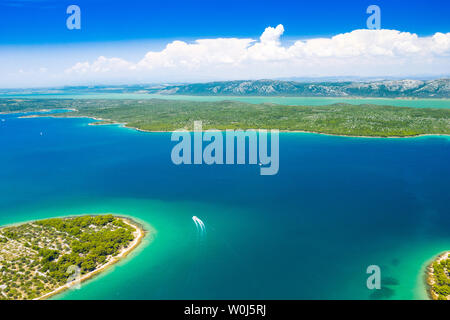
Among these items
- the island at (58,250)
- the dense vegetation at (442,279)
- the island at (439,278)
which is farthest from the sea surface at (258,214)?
the island at (58,250)

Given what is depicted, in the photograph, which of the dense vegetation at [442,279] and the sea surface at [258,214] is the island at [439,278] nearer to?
the dense vegetation at [442,279]

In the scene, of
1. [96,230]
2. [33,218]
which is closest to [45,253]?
[96,230]

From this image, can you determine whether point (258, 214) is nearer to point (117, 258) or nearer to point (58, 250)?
point (117, 258)

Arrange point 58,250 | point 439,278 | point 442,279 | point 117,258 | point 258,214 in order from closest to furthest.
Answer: point 442,279 → point 439,278 → point 117,258 → point 58,250 → point 258,214

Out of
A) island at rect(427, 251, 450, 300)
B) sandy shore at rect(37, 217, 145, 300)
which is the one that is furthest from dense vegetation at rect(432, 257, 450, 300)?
sandy shore at rect(37, 217, 145, 300)

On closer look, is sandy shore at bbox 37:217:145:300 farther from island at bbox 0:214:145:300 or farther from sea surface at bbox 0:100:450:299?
sea surface at bbox 0:100:450:299

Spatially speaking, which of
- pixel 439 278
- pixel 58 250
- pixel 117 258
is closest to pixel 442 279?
pixel 439 278
